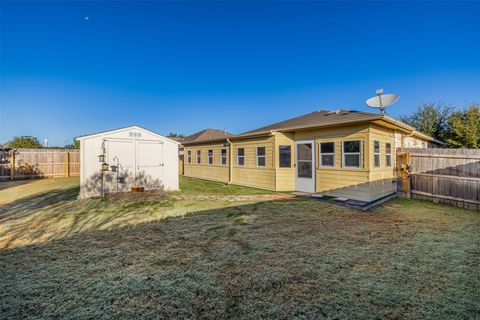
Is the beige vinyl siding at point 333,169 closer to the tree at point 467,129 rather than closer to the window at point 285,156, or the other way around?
the window at point 285,156

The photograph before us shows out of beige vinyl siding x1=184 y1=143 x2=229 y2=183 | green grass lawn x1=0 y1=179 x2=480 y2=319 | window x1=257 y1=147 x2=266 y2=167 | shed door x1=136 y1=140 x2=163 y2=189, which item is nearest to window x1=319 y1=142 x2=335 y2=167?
window x1=257 y1=147 x2=266 y2=167

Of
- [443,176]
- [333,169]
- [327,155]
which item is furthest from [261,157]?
[443,176]

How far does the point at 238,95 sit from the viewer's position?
73.3ft

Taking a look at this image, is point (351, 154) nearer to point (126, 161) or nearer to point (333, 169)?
point (333, 169)

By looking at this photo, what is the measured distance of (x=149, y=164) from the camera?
1014 centimetres

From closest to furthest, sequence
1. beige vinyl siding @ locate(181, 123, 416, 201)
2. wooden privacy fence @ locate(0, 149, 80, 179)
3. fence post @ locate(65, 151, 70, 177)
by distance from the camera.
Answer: beige vinyl siding @ locate(181, 123, 416, 201) < wooden privacy fence @ locate(0, 149, 80, 179) < fence post @ locate(65, 151, 70, 177)

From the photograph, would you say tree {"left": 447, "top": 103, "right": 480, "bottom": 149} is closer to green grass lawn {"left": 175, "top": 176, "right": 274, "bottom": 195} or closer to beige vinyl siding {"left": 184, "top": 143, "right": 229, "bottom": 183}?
green grass lawn {"left": 175, "top": 176, "right": 274, "bottom": 195}

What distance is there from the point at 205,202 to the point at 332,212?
159 inches

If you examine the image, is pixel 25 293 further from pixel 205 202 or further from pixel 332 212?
pixel 332 212

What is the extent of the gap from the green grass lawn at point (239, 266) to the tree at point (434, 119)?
14.7 meters

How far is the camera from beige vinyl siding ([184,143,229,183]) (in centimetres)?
1361

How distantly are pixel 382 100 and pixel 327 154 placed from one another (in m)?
3.29

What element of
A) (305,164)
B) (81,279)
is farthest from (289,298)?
(305,164)

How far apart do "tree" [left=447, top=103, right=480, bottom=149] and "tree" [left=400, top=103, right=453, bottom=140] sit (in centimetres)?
145
